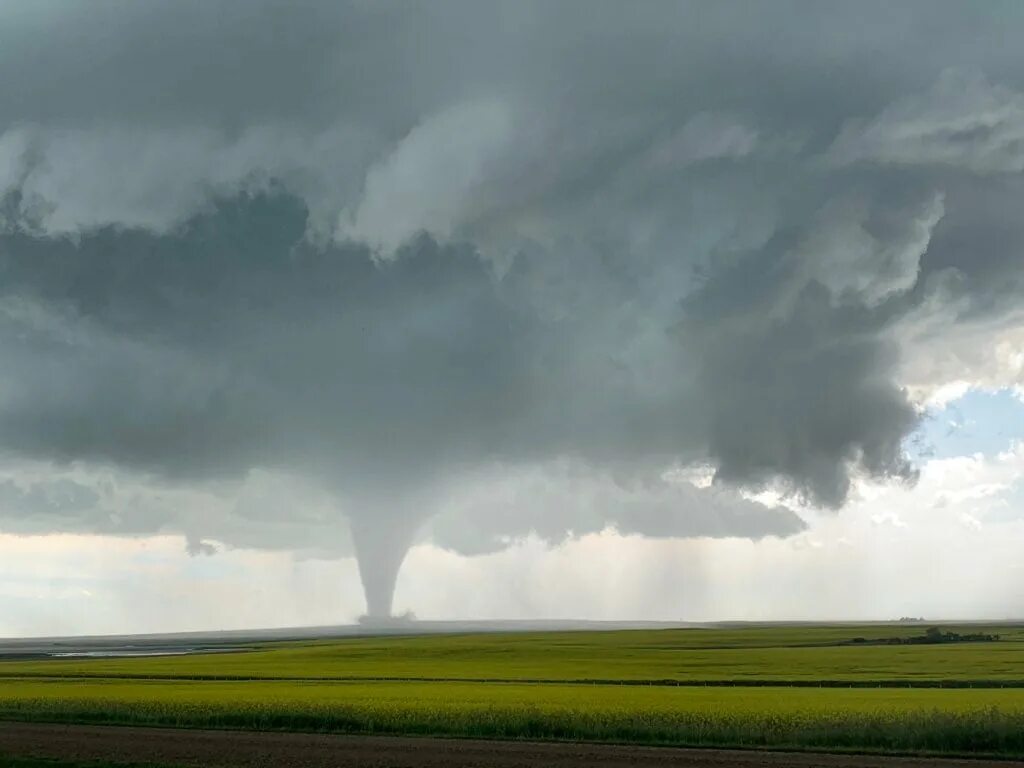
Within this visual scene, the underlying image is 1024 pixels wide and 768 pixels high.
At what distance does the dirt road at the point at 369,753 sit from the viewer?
33.1 metres

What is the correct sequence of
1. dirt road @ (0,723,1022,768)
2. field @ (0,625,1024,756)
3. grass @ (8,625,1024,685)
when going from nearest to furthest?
1. dirt road @ (0,723,1022,768)
2. field @ (0,625,1024,756)
3. grass @ (8,625,1024,685)

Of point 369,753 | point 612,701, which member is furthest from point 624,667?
point 369,753

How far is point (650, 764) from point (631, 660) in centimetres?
6270

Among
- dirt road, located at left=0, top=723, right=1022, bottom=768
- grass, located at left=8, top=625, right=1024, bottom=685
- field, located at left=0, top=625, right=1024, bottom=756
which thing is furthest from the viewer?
grass, located at left=8, top=625, right=1024, bottom=685

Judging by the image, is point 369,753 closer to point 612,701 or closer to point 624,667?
point 612,701

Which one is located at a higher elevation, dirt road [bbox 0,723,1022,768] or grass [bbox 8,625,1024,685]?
dirt road [bbox 0,723,1022,768]

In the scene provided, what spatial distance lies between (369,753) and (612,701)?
16.4 metres

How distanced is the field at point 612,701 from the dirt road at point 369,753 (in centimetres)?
248

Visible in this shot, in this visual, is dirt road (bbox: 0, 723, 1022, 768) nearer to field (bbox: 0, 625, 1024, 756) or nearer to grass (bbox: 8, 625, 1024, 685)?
field (bbox: 0, 625, 1024, 756)

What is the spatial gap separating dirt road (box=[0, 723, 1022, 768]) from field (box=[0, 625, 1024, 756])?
2481mm

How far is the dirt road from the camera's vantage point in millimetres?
33062

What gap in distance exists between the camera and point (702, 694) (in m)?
51.8

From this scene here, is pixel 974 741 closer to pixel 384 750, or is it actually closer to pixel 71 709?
pixel 384 750

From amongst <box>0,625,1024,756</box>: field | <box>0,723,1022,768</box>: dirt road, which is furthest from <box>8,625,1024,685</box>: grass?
<box>0,723,1022,768</box>: dirt road
